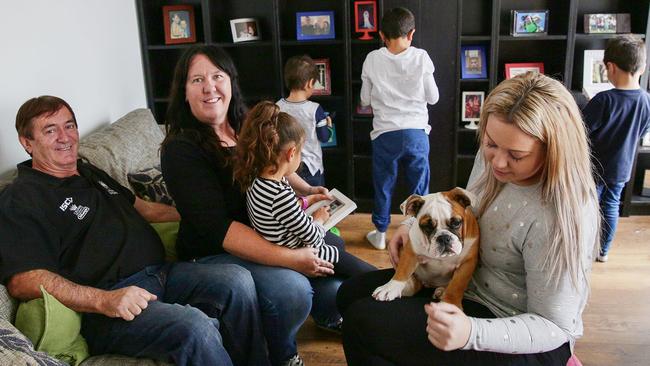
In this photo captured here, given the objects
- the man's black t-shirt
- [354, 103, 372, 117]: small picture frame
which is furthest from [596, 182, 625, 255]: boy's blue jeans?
the man's black t-shirt

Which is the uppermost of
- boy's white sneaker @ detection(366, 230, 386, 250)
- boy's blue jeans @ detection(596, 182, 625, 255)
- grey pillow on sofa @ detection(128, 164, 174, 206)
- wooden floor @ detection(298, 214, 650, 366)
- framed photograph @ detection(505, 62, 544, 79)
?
framed photograph @ detection(505, 62, 544, 79)

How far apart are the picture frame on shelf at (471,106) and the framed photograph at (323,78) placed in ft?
3.02

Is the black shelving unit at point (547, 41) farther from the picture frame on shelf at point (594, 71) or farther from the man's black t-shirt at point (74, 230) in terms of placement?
the man's black t-shirt at point (74, 230)

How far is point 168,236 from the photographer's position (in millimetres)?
A: 2166

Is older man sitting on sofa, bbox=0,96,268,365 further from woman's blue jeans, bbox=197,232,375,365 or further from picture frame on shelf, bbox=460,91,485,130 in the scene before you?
picture frame on shelf, bbox=460,91,485,130

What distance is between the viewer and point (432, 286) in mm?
1637

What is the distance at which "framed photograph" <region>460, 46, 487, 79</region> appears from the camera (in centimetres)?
374

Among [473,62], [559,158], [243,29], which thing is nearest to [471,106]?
[473,62]

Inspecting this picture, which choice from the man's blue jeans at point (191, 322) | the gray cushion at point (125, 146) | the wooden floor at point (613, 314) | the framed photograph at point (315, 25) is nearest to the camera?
the man's blue jeans at point (191, 322)

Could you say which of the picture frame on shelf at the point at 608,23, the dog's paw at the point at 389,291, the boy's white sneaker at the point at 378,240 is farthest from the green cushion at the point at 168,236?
the picture frame on shelf at the point at 608,23

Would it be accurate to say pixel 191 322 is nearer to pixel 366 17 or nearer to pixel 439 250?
pixel 439 250

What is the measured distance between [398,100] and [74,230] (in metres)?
1.97

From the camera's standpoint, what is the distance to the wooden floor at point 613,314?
2264mm

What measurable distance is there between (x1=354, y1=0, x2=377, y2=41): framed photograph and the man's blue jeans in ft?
7.35
